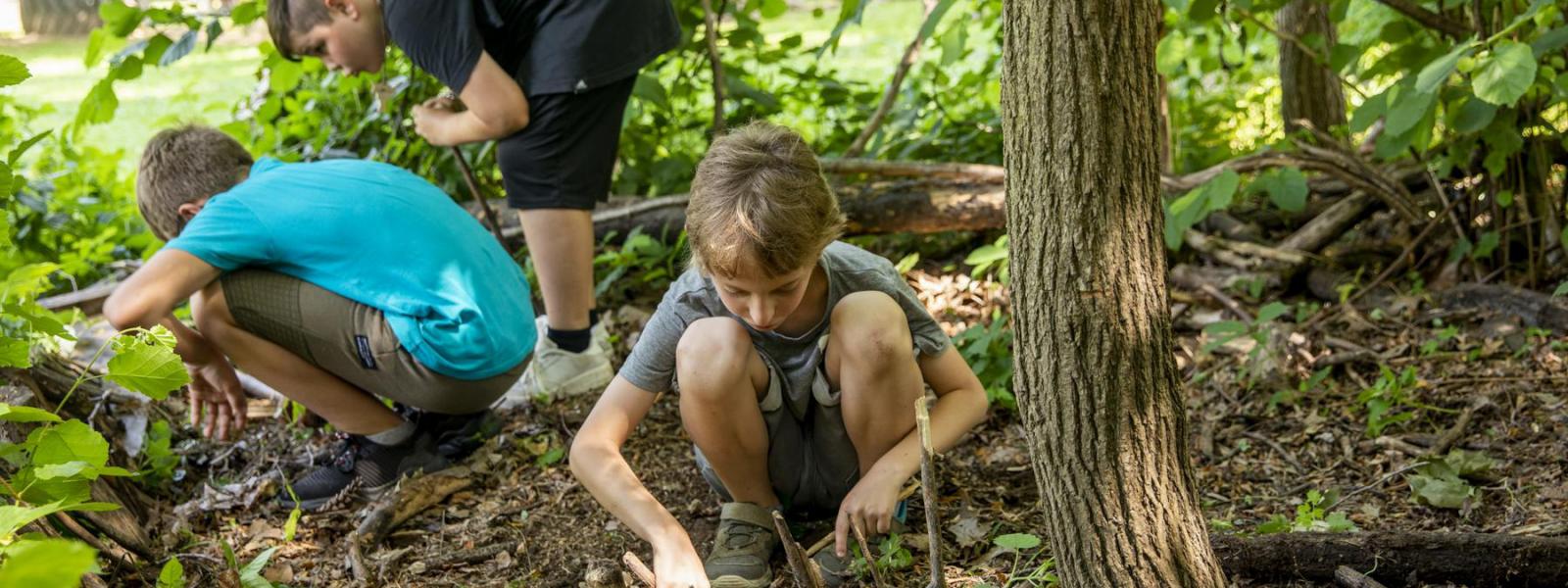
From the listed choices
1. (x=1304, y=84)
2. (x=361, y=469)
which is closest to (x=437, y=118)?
(x=361, y=469)

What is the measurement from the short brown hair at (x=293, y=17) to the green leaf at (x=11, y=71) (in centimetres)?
122

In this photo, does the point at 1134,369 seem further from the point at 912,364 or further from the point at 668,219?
the point at 668,219

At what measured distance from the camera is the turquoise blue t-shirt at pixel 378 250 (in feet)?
8.75

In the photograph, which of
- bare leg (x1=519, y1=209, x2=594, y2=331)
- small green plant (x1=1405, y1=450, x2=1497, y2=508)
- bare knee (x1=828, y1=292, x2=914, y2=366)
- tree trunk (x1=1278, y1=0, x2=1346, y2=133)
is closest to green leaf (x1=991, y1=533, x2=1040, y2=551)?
bare knee (x1=828, y1=292, x2=914, y2=366)

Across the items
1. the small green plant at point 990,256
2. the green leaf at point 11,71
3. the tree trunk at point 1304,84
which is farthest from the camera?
the tree trunk at point 1304,84

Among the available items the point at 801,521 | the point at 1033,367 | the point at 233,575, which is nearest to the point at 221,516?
the point at 233,575

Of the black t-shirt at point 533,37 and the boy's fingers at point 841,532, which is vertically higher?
the black t-shirt at point 533,37

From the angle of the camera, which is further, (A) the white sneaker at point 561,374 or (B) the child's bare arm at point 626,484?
(A) the white sneaker at point 561,374

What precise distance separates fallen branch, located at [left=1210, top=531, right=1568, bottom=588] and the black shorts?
1.83 meters

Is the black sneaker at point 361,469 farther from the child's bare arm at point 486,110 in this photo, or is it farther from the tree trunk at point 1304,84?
the tree trunk at point 1304,84

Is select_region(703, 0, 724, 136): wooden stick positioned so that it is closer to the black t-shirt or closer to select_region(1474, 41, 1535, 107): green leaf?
the black t-shirt

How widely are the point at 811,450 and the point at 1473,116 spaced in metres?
1.76

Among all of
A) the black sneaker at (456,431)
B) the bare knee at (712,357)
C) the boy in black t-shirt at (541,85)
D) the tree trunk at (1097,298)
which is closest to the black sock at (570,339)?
the boy in black t-shirt at (541,85)

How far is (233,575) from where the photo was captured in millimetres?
2154
